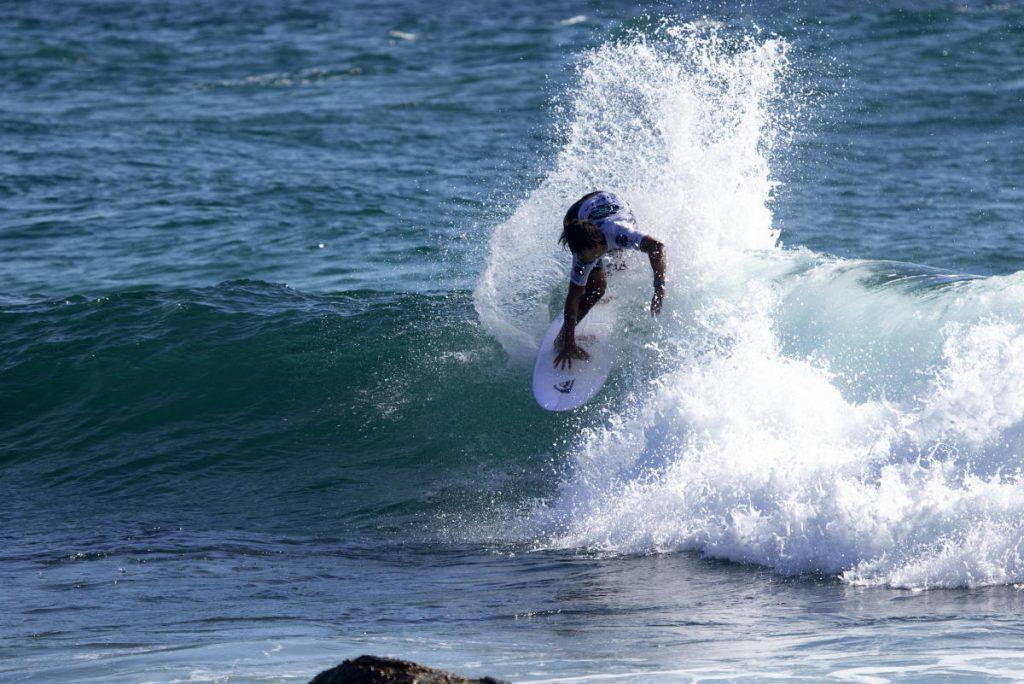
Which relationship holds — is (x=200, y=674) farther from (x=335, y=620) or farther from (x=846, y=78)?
(x=846, y=78)

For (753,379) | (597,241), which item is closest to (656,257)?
(597,241)

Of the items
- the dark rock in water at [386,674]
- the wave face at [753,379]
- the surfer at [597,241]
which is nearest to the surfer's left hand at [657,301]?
the surfer at [597,241]

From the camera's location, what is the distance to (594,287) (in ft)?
32.9

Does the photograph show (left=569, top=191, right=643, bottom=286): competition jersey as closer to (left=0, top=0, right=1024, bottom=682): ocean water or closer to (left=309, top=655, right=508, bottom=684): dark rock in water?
(left=0, top=0, right=1024, bottom=682): ocean water

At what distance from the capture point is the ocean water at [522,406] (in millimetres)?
7016

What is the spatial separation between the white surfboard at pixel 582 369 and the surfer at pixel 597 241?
0.38 meters

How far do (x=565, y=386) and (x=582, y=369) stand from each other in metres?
0.20

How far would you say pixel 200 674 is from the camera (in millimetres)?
→ 6133

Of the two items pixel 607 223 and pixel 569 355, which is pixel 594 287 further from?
pixel 607 223

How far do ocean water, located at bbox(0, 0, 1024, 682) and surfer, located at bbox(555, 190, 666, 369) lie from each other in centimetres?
A: 71

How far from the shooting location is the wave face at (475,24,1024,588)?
7.90 metres

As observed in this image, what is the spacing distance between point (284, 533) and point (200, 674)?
3151mm

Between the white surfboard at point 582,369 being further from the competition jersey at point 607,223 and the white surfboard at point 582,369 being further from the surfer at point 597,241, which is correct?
the competition jersey at point 607,223

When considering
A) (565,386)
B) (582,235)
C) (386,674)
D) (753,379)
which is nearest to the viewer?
(386,674)
